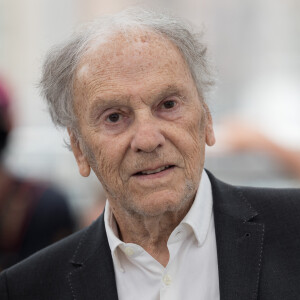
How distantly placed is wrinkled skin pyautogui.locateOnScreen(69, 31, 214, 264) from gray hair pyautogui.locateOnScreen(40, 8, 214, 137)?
0.05m

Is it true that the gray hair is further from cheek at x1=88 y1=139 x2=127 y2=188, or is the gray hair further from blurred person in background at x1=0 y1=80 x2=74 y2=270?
blurred person in background at x1=0 y1=80 x2=74 y2=270

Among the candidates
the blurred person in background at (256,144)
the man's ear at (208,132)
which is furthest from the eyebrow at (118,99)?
the blurred person in background at (256,144)

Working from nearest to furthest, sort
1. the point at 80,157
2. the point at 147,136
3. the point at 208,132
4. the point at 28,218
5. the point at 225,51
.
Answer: the point at 147,136 → the point at 208,132 → the point at 80,157 → the point at 28,218 → the point at 225,51

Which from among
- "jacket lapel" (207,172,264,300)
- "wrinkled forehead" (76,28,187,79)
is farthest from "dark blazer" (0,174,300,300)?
"wrinkled forehead" (76,28,187,79)

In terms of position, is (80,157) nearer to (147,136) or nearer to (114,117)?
(114,117)

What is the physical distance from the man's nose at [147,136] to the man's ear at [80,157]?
0.46m

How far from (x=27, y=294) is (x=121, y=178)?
0.72 metres

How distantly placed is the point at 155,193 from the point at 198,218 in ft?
0.82

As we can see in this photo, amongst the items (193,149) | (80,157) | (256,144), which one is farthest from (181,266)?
(256,144)

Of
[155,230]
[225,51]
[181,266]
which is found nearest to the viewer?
[181,266]

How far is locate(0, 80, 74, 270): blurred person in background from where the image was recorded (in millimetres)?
3779

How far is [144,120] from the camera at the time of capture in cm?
263

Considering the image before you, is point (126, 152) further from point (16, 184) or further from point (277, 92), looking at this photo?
point (277, 92)

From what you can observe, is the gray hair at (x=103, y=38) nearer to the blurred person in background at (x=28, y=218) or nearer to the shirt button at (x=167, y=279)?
the shirt button at (x=167, y=279)
